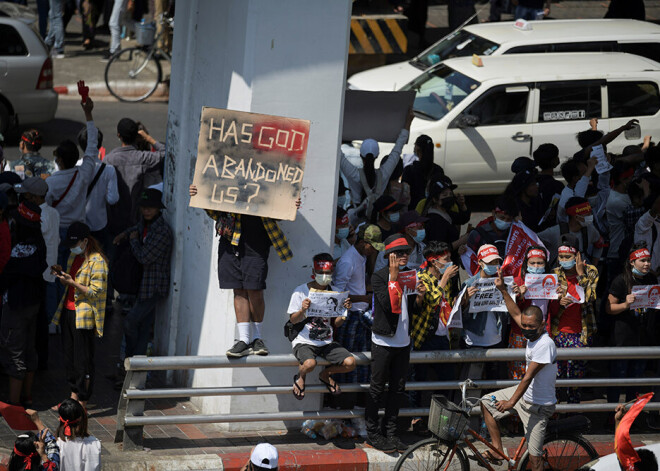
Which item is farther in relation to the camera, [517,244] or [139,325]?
[139,325]

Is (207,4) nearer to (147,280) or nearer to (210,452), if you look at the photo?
(147,280)

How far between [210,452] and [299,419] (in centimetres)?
78

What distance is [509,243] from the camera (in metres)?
9.41

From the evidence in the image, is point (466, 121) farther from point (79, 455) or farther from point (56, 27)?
point (56, 27)

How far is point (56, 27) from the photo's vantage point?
19.0m

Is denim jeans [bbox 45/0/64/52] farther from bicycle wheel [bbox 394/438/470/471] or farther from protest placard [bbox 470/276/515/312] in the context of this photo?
bicycle wheel [bbox 394/438/470/471]

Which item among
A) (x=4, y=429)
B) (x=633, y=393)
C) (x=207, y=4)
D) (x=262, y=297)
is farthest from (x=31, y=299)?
(x=633, y=393)

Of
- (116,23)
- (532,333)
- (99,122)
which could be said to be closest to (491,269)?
(532,333)

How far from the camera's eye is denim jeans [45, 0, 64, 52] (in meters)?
18.7

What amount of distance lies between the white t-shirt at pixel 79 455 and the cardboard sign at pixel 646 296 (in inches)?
194

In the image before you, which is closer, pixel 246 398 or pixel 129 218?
pixel 246 398

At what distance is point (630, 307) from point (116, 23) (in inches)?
497

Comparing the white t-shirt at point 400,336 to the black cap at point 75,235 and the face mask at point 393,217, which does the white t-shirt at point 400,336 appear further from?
the black cap at point 75,235

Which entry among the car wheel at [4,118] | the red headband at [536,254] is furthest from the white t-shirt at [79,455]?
the car wheel at [4,118]
